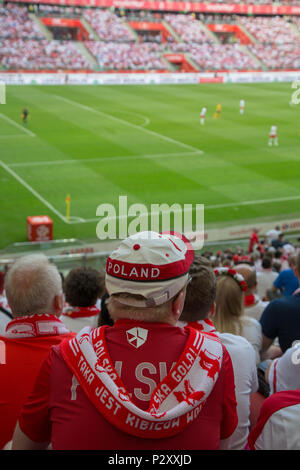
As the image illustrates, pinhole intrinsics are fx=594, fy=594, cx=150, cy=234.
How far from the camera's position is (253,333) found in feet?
13.7

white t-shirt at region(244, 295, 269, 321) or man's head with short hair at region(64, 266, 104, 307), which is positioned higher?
man's head with short hair at region(64, 266, 104, 307)

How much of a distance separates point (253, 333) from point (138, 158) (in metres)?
19.8

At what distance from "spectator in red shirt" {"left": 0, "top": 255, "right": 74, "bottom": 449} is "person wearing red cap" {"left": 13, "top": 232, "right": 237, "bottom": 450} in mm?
528

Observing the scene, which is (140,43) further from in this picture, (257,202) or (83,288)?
(83,288)

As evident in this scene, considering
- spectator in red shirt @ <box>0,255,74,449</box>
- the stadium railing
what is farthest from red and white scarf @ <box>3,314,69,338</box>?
the stadium railing

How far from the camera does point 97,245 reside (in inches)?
591

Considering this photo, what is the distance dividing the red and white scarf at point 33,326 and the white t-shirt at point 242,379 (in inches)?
37.0

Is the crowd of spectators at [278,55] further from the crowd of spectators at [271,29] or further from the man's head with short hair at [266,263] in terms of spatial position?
the man's head with short hair at [266,263]

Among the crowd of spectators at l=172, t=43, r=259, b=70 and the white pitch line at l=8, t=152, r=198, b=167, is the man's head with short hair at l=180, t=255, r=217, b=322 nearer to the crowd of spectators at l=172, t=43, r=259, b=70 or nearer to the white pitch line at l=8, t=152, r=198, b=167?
the white pitch line at l=8, t=152, r=198, b=167

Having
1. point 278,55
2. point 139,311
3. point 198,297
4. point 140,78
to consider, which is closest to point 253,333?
point 198,297

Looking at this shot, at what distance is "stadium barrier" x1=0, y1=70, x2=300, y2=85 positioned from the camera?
41.2 meters

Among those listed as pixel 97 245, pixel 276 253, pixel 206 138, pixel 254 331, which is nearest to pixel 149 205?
pixel 97 245

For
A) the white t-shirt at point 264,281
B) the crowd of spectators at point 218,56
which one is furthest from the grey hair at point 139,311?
the crowd of spectators at point 218,56
